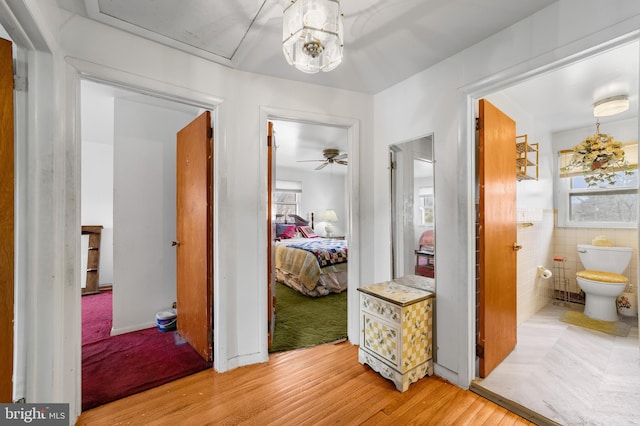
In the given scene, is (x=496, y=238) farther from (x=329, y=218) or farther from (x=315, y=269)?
(x=329, y=218)

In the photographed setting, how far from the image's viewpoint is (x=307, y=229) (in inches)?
236

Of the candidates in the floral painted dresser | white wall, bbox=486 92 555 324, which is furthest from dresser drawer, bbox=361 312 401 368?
white wall, bbox=486 92 555 324

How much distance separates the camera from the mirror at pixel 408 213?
2297 mm

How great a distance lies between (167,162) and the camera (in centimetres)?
290

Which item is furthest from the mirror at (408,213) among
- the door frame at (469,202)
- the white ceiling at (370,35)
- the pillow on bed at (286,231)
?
the pillow on bed at (286,231)

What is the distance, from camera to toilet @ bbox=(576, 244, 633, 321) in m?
2.72

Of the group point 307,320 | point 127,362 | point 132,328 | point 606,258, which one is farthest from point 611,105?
point 132,328

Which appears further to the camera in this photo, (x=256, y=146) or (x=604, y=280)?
(x=604, y=280)

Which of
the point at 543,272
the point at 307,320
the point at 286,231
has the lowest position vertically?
the point at 307,320

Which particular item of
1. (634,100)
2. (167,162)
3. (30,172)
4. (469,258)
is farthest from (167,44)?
(634,100)

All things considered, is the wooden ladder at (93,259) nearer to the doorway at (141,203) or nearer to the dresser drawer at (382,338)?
the doorway at (141,203)

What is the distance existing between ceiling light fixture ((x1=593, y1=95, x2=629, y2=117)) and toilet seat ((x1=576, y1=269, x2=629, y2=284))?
5.58 ft

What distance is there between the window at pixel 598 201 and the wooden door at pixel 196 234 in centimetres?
438

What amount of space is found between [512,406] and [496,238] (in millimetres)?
1075
